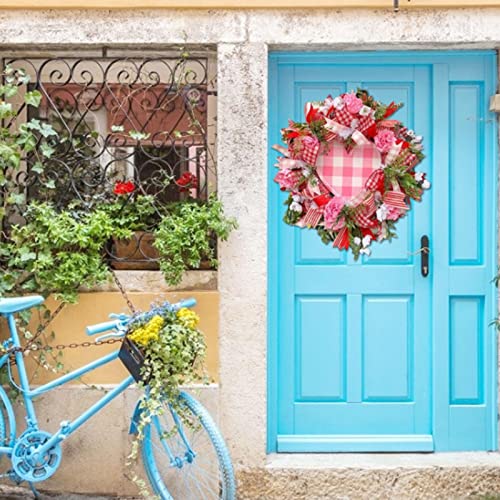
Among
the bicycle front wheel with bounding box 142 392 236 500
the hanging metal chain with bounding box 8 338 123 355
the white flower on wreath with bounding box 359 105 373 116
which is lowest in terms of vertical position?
the bicycle front wheel with bounding box 142 392 236 500

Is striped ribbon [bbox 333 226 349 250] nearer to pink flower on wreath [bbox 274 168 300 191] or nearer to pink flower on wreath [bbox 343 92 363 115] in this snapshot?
pink flower on wreath [bbox 274 168 300 191]

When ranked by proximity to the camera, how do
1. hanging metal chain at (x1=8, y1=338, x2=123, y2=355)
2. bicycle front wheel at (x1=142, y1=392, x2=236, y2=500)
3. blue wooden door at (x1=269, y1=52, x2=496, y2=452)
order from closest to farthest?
bicycle front wheel at (x1=142, y1=392, x2=236, y2=500)
hanging metal chain at (x1=8, y1=338, x2=123, y2=355)
blue wooden door at (x1=269, y1=52, x2=496, y2=452)

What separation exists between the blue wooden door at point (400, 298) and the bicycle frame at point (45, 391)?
1.00 m

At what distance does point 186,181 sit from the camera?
5.12 meters

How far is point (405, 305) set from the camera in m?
5.20

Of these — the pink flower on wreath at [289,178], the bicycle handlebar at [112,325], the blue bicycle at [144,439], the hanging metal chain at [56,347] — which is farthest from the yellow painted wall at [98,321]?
the pink flower on wreath at [289,178]

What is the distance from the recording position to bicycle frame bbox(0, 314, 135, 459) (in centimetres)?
460

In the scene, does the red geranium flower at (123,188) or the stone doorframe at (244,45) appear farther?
the red geranium flower at (123,188)

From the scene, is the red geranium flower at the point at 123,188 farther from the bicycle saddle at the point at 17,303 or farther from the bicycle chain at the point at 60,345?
the bicycle saddle at the point at 17,303

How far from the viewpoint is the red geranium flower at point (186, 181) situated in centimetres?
512

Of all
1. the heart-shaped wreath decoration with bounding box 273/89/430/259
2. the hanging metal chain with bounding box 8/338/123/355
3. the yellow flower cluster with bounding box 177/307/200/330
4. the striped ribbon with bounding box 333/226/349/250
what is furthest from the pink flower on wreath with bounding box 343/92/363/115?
the hanging metal chain with bounding box 8/338/123/355

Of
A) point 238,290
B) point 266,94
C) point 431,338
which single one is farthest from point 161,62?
point 431,338

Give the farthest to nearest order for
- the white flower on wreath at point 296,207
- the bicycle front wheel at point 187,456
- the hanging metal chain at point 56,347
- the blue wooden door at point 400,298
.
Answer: the blue wooden door at point 400,298, the hanging metal chain at point 56,347, the bicycle front wheel at point 187,456, the white flower on wreath at point 296,207

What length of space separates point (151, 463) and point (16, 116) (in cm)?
207
